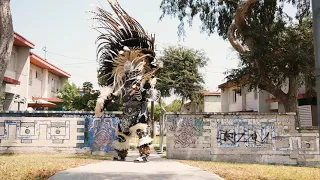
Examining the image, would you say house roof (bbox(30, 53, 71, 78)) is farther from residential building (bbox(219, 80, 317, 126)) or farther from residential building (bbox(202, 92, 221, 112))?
residential building (bbox(202, 92, 221, 112))

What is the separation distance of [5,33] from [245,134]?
8383 mm

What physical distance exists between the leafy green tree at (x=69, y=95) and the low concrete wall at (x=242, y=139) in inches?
707

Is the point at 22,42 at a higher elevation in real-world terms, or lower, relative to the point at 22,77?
higher

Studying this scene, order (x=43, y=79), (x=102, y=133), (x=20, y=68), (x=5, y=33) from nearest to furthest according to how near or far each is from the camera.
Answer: (x=5, y=33) → (x=102, y=133) → (x=20, y=68) → (x=43, y=79)

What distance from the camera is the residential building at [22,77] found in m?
22.2

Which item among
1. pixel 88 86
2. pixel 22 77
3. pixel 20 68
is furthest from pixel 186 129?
pixel 88 86

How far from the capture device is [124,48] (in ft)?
31.6

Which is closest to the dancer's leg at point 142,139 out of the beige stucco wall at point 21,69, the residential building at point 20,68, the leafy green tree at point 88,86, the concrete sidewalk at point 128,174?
the concrete sidewalk at point 128,174

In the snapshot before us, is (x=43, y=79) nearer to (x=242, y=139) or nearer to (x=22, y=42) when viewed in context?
(x=22, y=42)

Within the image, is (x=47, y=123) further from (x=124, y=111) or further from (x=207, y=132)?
(x=207, y=132)

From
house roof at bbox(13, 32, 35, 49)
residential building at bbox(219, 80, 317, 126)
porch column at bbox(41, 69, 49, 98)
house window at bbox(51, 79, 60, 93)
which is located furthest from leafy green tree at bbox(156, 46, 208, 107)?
house window at bbox(51, 79, 60, 93)

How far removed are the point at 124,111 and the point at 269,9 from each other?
939cm

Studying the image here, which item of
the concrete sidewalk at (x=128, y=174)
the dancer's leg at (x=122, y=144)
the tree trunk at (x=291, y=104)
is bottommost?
the concrete sidewalk at (x=128, y=174)

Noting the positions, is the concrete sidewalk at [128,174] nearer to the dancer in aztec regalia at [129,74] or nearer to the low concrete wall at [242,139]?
the dancer in aztec regalia at [129,74]
